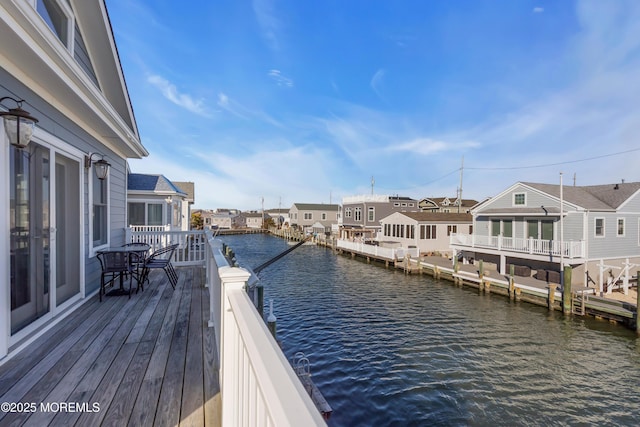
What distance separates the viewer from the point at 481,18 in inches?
401

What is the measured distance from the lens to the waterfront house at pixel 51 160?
2514 mm

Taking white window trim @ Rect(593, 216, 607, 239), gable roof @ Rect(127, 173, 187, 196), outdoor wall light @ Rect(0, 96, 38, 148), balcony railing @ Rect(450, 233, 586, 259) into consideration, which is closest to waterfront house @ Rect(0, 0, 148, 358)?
outdoor wall light @ Rect(0, 96, 38, 148)

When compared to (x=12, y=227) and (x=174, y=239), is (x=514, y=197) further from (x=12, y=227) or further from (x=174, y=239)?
(x=12, y=227)

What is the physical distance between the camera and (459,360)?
7.23m

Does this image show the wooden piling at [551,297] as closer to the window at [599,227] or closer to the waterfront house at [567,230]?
the waterfront house at [567,230]

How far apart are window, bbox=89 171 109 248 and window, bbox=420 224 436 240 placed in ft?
64.8

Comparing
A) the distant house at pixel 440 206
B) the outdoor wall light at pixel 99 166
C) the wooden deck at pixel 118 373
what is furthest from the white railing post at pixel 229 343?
the distant house at pixel 440 206

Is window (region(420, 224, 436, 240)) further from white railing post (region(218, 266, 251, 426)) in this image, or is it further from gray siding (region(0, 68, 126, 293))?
white railing post (region(218, 266, 251, 426))

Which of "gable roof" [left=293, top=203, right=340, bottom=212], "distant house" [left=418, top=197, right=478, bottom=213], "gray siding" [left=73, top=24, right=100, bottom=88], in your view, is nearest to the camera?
"gray siding" [left=73, top=24, right=100, bottom=88]

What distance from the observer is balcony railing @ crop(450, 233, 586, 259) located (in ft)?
40.0

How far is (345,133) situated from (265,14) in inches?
526

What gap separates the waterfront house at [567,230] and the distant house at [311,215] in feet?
98.5

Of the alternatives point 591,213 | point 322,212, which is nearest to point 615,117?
point 591,213

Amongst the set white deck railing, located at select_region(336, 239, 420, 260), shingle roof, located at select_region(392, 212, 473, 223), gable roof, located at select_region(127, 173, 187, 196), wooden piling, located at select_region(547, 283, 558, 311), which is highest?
gable roof, located at select_region(127, 173, 187, 196)
